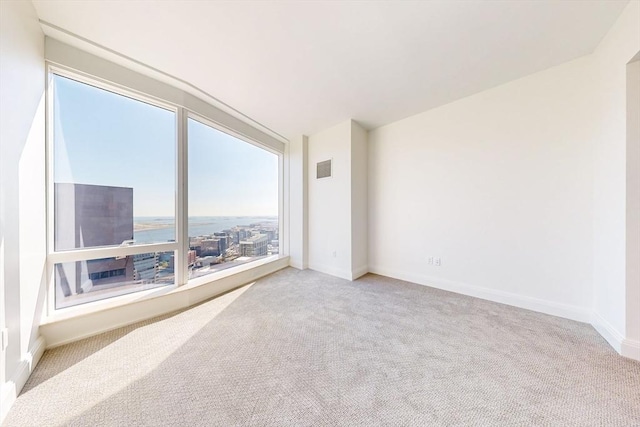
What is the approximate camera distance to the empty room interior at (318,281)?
1.28m

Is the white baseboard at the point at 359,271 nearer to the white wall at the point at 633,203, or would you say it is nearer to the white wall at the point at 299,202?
the white wall at the point at 299,202

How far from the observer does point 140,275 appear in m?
2.30

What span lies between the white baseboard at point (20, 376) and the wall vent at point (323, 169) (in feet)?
11.4

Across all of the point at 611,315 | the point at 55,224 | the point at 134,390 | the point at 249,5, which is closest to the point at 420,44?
the point at 249,5

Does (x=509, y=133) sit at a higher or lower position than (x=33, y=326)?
higher

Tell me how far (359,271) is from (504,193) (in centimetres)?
220

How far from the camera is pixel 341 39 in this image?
1.83m

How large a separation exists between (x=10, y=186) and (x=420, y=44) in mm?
3160

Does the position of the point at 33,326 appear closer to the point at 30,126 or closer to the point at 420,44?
the point at 30,126

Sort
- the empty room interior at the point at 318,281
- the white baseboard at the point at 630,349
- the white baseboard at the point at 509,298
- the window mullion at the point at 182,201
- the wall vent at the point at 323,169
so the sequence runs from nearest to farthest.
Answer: the empty room interior at the point at 318,281 → the white baseboard at the point at 630,349 → the white baseboard at the point at 509,298 → the window mullion at the point at 182,201 → the wall vent at the point at 323,169

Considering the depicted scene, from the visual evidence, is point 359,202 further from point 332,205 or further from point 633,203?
point 633,203

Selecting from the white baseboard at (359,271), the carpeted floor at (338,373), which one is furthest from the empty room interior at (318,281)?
the white baseboard at (359,271)

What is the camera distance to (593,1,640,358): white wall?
63.6 inches

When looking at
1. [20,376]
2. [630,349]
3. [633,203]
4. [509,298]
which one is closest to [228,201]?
[20,376]
